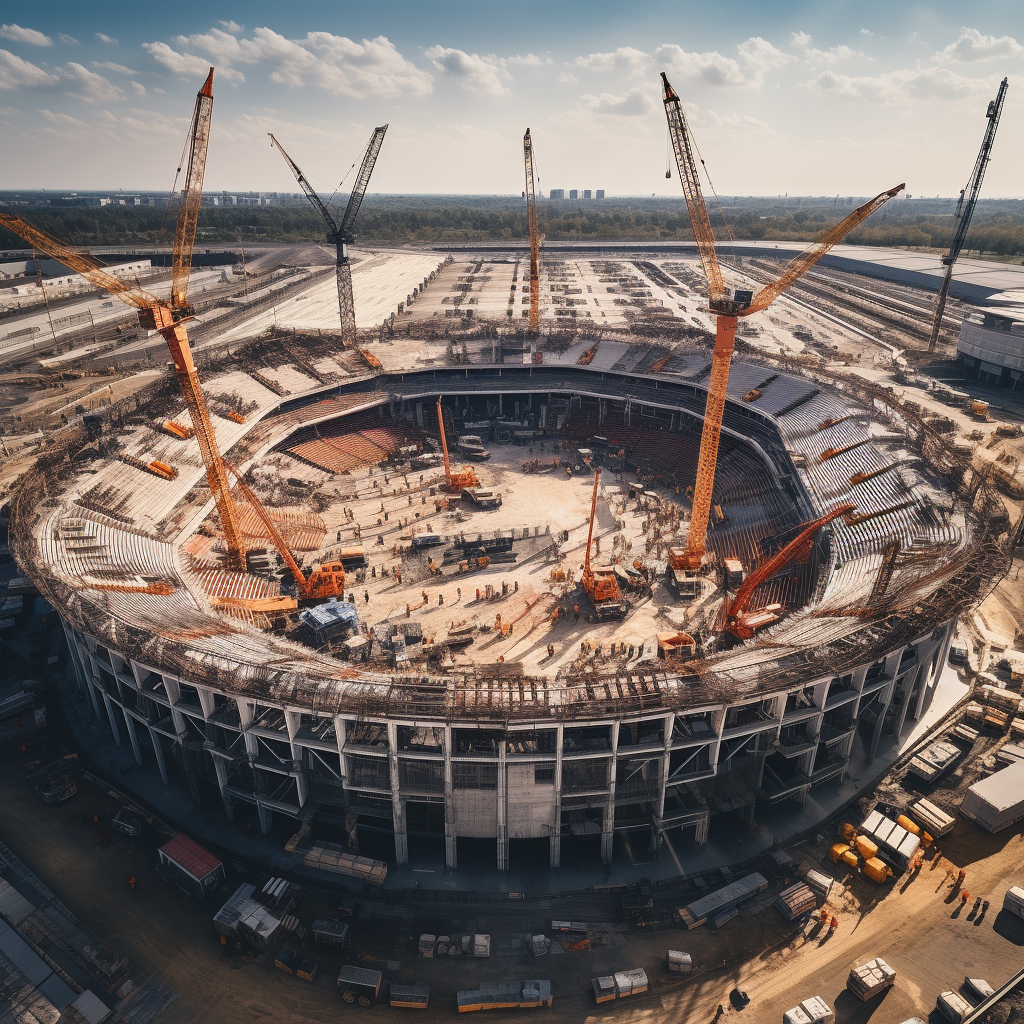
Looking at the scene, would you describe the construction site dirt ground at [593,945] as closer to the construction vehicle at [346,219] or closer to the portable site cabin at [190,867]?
the portable site cabin at [190,867]

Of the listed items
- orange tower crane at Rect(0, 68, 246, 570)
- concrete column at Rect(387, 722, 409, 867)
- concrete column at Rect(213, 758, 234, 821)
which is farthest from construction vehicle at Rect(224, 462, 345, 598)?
concrete column at Rect(387, 722, 409, 867)

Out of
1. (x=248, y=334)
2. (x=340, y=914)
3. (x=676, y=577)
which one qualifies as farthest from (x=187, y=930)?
(x=248, y=334)

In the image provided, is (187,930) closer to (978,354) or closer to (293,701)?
(293,701)

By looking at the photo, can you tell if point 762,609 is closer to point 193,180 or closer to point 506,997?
point 506,997

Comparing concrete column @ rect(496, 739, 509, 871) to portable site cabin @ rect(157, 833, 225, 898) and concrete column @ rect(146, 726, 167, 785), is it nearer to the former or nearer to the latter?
portable site cabin @ rect(157, 833, 225, 898)

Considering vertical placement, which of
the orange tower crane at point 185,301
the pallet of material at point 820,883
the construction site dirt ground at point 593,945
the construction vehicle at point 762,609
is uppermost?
the orange tower crane at point 185,301

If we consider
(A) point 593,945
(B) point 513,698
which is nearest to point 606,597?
(B) point 513,698

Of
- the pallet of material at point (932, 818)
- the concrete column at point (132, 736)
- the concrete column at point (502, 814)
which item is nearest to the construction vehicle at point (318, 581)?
the concrete column at point (132, 736)
